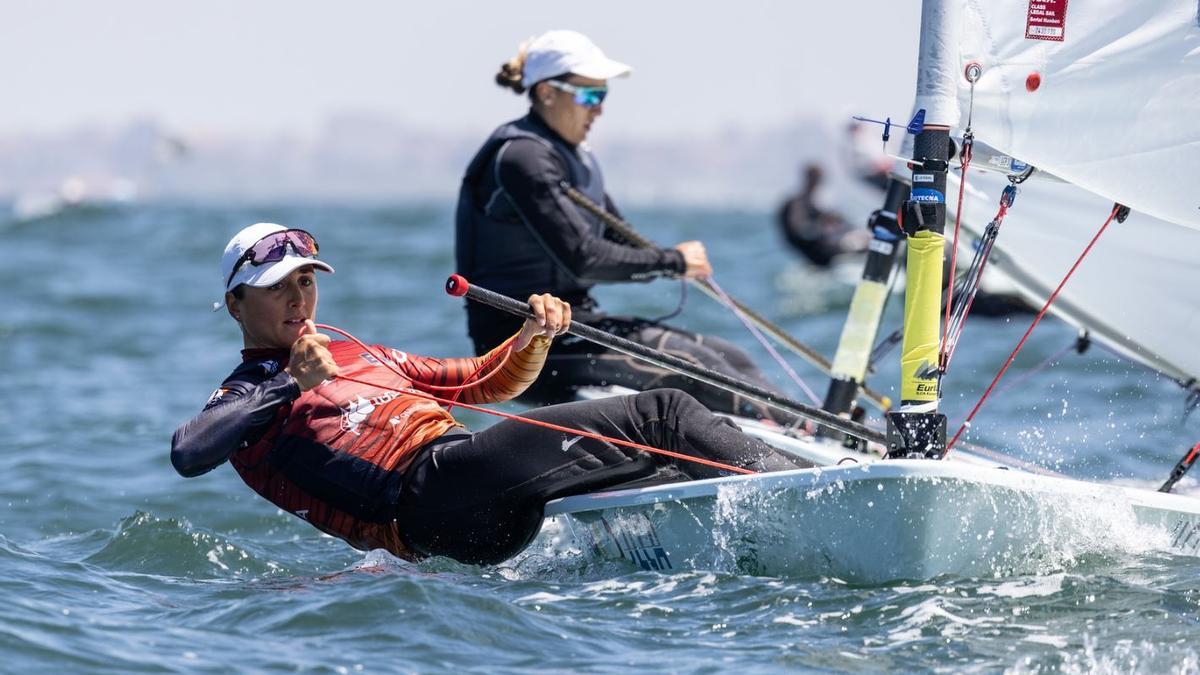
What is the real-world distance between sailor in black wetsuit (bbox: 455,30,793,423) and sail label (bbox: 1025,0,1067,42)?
1.71 metres

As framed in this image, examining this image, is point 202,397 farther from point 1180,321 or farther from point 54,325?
point 1180,321

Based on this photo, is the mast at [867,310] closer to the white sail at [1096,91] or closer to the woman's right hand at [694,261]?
the woman's right hand at [694,261]

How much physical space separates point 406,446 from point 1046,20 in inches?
72.7

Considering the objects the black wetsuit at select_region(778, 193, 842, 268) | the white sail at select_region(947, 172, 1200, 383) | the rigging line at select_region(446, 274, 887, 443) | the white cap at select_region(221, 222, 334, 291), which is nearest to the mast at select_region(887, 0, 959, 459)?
the rigging line at select_region(446, 274, 887, 443)

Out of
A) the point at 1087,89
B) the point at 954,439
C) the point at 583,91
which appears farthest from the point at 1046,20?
the point at 583,91

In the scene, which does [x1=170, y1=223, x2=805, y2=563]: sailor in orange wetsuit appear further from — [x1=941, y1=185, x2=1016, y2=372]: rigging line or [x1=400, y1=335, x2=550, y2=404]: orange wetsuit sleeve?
[x1=941, y1=185, x2=1016, y2=372]: rigging line

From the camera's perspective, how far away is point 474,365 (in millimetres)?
4035

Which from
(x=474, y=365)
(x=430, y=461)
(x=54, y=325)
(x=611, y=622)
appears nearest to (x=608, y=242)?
(x=474, y=365)

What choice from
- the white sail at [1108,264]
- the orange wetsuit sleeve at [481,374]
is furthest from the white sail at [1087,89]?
the orange wetsuit sleeve at [481,374]

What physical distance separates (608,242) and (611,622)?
6.67 feet

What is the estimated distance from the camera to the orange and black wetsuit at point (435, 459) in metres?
3.69

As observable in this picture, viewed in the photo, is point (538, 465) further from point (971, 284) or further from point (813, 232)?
point (813, 232)

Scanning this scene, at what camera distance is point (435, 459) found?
12.2 ft

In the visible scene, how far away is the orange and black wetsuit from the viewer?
369cm
